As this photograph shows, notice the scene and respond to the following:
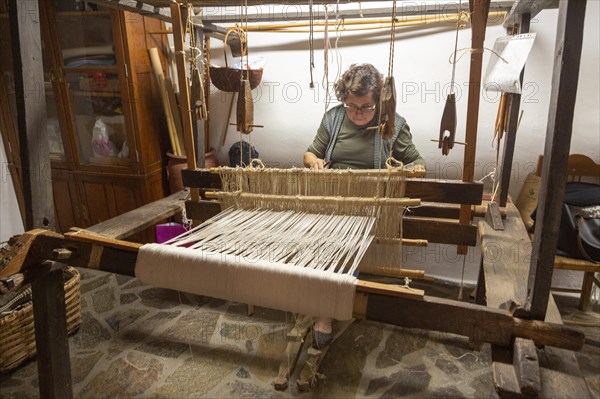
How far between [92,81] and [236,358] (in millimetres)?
2274

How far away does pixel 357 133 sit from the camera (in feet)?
8.12

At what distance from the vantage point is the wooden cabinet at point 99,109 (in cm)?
295

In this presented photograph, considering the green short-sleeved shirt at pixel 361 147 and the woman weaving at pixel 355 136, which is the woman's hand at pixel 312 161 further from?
the green short-sleeved shirt at pixel 361 147

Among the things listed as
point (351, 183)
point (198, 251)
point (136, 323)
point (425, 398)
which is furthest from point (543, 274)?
point (136, 323)

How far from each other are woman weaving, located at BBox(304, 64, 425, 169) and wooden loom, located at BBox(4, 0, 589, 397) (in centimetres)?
60

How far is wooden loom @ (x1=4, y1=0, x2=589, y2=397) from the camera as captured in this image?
0.82 meters

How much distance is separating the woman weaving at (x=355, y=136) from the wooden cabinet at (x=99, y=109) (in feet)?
4.36

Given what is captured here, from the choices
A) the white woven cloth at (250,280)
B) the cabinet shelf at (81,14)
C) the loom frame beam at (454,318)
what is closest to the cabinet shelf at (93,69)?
the cabinet shelf at (81,14)

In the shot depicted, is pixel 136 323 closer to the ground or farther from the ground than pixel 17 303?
closer to the ground

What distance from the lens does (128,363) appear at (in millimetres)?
2189

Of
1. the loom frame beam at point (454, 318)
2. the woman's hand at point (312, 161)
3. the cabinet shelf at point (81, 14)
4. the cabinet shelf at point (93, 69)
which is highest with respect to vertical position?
the cabinet shelf at point (81, 14)

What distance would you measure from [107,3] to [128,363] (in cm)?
175

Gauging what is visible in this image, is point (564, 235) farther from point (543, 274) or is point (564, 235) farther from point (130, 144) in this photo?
point (130, 144)

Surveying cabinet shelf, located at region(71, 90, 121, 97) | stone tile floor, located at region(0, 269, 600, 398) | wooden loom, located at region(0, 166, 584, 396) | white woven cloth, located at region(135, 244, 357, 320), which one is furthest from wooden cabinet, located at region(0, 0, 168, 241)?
white woven cloth, located at region(135, 244, 357, 320)
